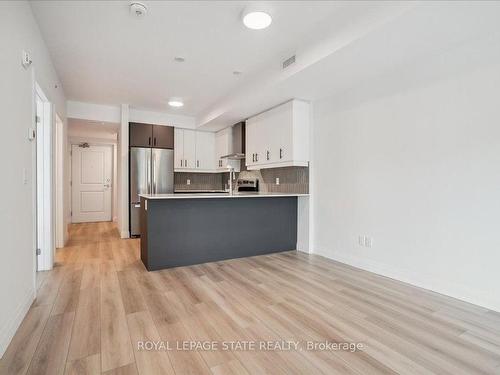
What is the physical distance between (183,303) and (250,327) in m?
0.73

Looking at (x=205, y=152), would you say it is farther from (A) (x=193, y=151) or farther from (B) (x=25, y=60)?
(B) (x=25, y=60)

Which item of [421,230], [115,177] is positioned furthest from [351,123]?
[115,177]

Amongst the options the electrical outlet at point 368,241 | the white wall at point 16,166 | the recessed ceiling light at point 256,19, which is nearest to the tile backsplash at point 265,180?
the electrical outlet at point 368,241

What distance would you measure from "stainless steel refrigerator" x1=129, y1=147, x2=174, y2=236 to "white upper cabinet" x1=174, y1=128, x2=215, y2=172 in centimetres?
25

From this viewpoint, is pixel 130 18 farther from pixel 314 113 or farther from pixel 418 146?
pixel 418 146

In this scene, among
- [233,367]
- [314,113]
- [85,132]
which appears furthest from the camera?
[85,132]

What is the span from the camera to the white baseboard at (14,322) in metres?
1.74

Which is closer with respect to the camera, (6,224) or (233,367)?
(233,367)

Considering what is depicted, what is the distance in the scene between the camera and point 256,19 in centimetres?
244

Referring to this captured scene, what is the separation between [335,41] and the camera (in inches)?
102

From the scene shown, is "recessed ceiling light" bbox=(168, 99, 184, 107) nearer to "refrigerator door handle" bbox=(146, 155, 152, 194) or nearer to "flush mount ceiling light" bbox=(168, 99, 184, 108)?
"flush mount ceiling light" bbox=(168, 99, 184, 108)

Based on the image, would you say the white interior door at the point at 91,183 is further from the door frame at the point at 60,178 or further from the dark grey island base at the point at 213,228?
the dark grey island base at the point at 213,228

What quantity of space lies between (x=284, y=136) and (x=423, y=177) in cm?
198

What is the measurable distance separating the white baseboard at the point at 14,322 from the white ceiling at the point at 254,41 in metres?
2.48
